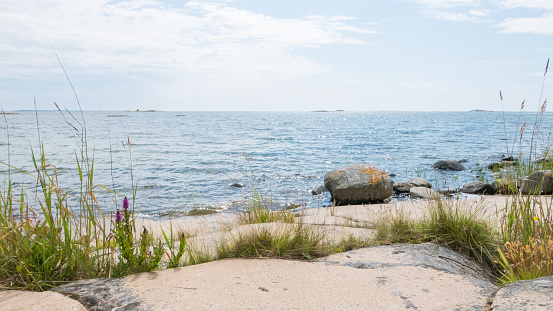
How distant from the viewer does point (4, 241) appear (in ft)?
8.72

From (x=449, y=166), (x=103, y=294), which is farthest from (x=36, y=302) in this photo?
(x=449, y=166)

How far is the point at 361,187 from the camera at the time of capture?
31.8 ft

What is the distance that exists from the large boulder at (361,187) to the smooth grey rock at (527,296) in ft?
23.4

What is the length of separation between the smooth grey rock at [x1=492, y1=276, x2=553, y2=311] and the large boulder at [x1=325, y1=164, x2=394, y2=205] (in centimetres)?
713

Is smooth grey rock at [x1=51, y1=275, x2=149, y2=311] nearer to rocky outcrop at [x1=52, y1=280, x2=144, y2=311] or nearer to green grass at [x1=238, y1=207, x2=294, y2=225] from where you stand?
rocky outcrop at [x1=52, y1=280, x2=144, y2=311]

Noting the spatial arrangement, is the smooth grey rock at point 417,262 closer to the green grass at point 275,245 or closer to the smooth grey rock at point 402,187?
the green grass at point 275,245

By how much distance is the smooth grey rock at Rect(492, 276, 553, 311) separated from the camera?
2.17 metres

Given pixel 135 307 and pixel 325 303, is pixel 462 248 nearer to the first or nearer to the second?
pixel 325 303

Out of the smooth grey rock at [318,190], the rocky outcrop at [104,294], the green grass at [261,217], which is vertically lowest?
the smooth grey rock at [318,190]

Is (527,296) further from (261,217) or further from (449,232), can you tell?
(261,217)

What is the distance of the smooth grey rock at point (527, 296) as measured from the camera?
7.11 feet

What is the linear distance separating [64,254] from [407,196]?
9.81 m

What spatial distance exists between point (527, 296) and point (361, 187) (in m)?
7.41

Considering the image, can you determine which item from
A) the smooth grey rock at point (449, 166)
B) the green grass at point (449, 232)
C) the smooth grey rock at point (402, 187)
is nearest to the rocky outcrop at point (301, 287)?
the green grass at point (449, 232)
